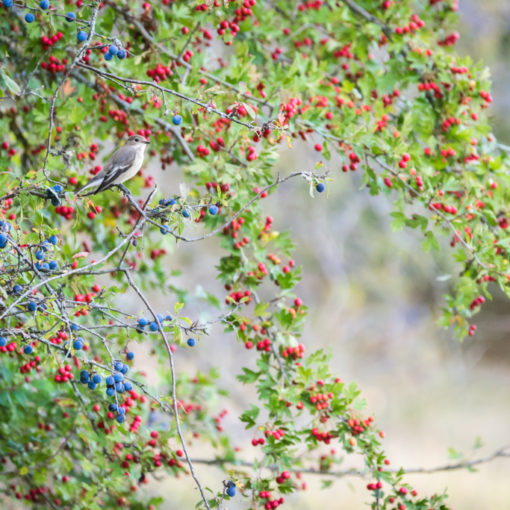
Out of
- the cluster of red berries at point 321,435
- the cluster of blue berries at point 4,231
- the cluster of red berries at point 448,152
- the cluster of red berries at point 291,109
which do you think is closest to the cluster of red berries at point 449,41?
the cluster of red berries at point 448,152

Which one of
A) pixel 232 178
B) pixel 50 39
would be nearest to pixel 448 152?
pixel 232 178

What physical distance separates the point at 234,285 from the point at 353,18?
6.03 feet

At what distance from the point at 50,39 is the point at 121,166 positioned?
0.74 metres

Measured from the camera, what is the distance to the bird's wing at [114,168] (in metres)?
3.59

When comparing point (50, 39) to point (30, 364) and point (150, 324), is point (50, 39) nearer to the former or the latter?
point (30, 364)

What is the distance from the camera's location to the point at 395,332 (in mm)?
18156

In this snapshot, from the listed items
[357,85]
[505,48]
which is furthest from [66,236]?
[505,48]

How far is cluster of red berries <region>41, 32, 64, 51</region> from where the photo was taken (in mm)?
3598

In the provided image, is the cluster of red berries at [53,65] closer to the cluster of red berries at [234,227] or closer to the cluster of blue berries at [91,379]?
the cluster of red berries at [234,227]

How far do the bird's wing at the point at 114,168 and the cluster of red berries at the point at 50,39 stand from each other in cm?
63

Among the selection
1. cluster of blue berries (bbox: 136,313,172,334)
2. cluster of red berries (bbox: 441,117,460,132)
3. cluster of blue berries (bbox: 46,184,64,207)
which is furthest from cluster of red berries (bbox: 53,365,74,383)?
cluster of red berries (bbox: 441,117,460,132)

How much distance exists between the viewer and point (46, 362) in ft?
10.4

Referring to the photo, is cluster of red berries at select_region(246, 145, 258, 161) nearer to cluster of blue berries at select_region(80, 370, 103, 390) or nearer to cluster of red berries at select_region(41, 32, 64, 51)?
cluster of red berries at select_region(41, 32, 64, 51)

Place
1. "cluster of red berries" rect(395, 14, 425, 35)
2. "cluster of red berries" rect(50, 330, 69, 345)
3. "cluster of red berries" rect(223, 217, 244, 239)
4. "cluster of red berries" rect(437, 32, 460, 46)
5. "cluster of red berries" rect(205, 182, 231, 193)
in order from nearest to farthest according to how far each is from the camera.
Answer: "cluster of red berries" rect(50, 330, 69, 345)
"cluster of red berries" rect(205, 182, 231, 193)
"cluster of red berries" rect(223, 217, 244, 239)
"cluster of red berries" rect(395, 14, 425, 35)
"cluster of red berries" rect(437, 32, 460, 46)
